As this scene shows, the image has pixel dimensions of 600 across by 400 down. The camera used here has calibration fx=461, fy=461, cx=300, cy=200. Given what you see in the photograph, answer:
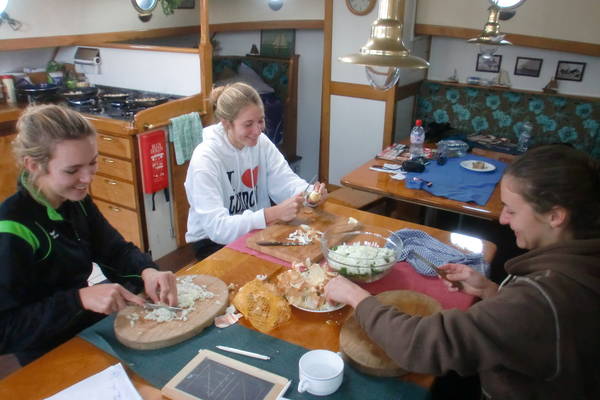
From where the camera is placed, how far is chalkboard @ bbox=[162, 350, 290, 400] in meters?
1.04

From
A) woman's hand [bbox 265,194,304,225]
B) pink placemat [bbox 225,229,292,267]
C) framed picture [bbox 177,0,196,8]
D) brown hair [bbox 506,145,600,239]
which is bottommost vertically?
pink placemat [bbox 225,229,292,267]

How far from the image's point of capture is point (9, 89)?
372 cm

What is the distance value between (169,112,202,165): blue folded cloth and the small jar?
4.95 ft

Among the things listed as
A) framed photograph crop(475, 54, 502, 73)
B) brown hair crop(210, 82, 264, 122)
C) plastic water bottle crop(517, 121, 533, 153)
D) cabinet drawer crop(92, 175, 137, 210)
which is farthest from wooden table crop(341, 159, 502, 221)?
framed photograph crop(475, 54, 502, 73)

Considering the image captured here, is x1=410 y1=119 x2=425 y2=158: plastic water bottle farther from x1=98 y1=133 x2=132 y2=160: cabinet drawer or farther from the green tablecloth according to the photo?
the green tablecloth

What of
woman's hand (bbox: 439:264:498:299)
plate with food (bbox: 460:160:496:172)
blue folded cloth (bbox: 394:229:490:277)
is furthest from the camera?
plate with food (bbox: 460:160:496:172)

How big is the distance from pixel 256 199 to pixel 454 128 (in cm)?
233

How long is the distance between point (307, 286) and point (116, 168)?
7.48ft

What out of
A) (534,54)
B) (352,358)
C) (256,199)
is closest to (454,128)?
(534,54)

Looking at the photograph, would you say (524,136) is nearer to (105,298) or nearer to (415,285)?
(415,285)

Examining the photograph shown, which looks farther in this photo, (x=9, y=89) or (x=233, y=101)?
(x=9, y=89)

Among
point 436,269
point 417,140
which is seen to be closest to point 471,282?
point 436,269

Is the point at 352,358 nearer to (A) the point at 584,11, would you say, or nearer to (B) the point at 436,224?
(B) the point at 436,224

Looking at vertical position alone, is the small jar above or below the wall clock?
below
